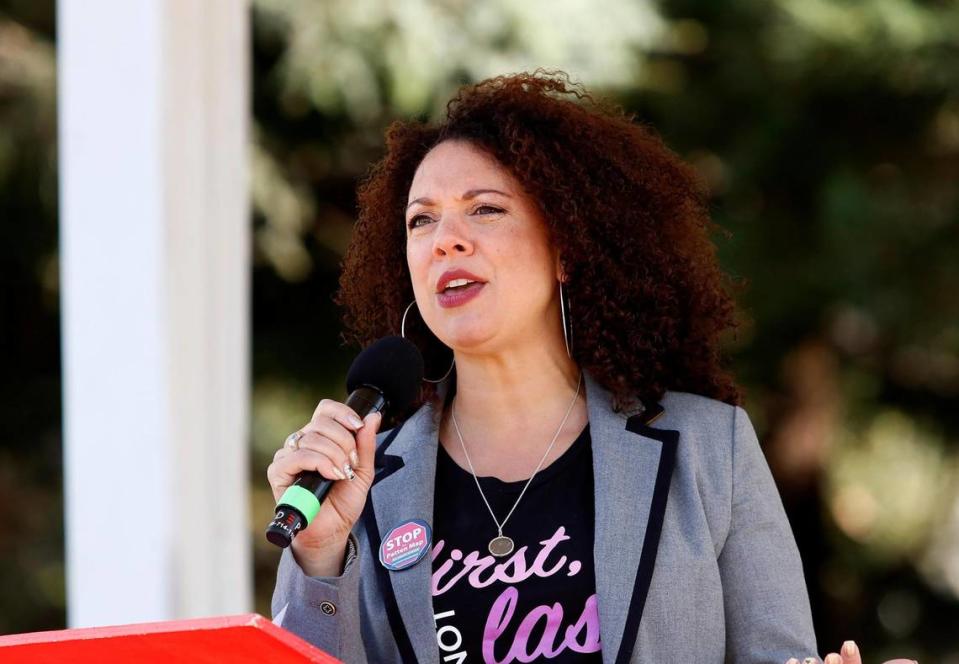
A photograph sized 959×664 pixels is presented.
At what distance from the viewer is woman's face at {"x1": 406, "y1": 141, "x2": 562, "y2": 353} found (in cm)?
222

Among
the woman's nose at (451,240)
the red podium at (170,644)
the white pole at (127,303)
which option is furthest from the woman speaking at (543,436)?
the white pole at (127,303)

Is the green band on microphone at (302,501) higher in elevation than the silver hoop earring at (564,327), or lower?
lower

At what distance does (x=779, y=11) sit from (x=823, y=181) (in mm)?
832

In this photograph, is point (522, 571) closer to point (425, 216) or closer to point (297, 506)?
point (297, 506)

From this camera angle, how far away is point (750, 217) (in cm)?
671

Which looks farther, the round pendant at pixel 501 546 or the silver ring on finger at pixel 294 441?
the round pendant at pixel 501 546

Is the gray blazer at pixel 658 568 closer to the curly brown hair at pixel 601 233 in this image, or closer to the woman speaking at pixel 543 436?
the woman speaking at pixel 543 436

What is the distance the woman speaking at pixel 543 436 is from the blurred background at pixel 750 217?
333 cm

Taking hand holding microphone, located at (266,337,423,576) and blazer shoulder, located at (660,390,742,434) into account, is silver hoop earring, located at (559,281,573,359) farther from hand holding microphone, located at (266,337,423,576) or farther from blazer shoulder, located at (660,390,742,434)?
hand holding microphone, located at (266,337,423,576)

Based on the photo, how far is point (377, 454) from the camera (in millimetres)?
2391

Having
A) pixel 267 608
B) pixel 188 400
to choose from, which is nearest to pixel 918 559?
pixel 267 608

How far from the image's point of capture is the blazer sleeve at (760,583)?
6.79ft

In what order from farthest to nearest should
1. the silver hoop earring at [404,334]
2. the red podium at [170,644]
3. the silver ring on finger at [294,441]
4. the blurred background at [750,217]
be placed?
the blurred background at [750,217] < the silver hoop earring at [404,334] < the silver ring on finger at [294,441] < the red podium at [170,644]

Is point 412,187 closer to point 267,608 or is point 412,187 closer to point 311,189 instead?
point 311,189
